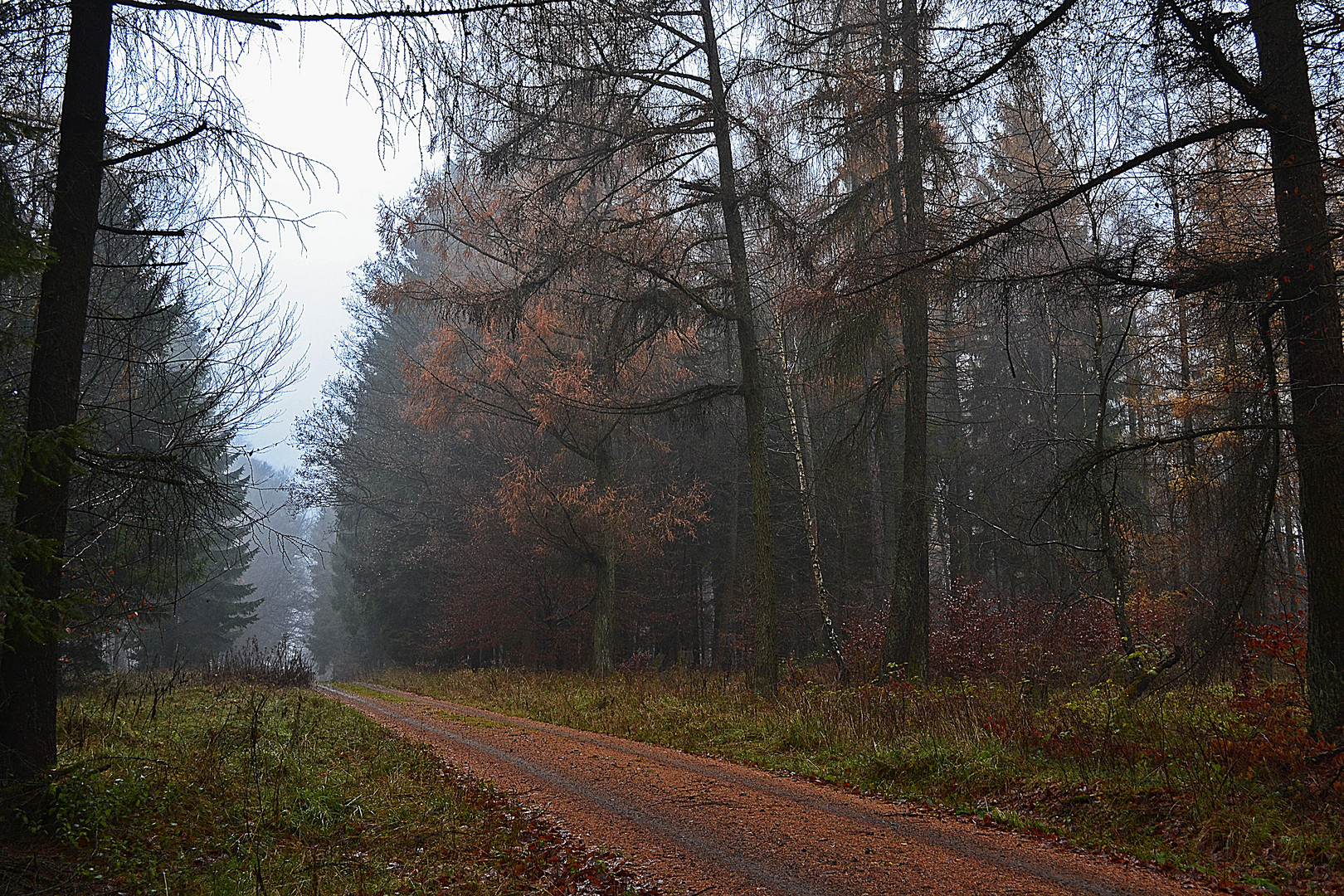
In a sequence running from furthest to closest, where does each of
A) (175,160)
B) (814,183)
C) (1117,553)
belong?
(814,183), (1117,553), (175,160)

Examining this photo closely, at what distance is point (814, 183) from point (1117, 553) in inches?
264

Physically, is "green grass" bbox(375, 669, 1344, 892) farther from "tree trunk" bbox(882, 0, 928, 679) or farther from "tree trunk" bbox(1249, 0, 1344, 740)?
"tree trunk" bbox(882, 0, 928, 679)

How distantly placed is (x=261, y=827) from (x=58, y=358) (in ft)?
10.8

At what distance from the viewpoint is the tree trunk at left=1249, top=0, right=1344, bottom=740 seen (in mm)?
5297

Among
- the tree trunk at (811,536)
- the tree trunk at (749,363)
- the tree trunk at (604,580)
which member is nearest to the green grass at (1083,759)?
the tree trunk at (749,363)

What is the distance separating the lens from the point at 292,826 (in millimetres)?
A: 4961

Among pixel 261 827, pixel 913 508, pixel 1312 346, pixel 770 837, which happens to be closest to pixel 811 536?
pixel 913 508

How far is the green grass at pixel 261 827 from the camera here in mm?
4031

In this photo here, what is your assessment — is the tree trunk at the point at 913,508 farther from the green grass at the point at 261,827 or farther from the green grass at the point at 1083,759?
the green grass at the point at 261,827

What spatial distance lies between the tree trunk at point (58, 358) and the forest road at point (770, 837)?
3.23m

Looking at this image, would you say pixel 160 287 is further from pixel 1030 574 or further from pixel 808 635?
pixel 1030 574

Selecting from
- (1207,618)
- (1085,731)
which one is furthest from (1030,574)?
(1085,731)

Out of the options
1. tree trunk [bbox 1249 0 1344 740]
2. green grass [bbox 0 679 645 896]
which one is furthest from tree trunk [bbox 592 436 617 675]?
tree trunk [bbox 1249 0 1344 740]

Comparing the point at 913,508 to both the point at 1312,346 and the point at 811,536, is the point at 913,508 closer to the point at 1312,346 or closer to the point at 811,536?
the point at 811,536
